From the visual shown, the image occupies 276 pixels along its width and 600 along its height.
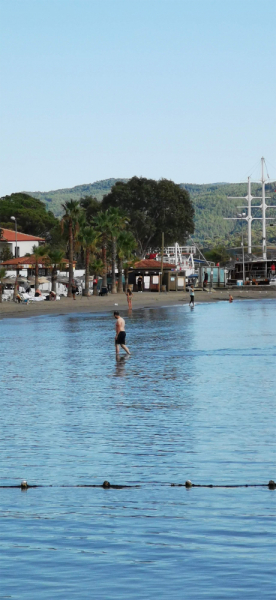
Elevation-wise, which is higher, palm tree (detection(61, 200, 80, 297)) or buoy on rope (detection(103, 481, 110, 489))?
palm tree (detection(61, 200, 80, 297))

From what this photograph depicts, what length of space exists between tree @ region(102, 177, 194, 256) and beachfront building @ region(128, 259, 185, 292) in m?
30.3

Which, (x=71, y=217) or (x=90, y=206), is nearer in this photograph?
(x=71, y=217)

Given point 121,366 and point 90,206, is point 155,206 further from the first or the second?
point 121,366

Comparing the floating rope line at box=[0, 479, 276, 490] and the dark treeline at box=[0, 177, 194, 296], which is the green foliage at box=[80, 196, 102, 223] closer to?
the dark treeline at box=[0, 177, 194, 296]

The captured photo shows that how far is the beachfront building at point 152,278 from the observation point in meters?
120

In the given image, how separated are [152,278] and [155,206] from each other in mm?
39316

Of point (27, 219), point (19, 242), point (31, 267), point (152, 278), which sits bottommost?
point (152, 278)

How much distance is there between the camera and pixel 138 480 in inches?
Result: 471

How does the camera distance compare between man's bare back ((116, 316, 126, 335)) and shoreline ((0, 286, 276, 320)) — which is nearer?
man's bare back ((116, 316, 126, 335))

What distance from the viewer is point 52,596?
7.50m

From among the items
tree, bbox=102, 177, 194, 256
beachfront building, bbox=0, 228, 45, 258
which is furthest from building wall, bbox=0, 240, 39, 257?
tree, bbox=102, 177, 194, 256

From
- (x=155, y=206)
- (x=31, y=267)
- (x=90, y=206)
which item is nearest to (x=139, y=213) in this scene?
(x=155, y=206)

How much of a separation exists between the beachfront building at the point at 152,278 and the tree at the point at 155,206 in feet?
99.3

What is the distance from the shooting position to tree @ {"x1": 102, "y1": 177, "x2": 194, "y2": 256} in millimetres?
154625
